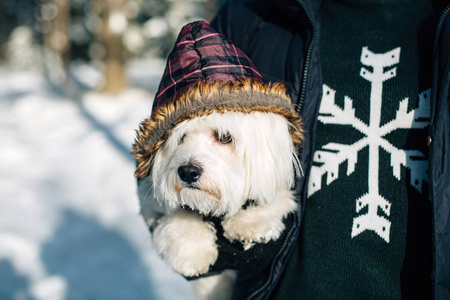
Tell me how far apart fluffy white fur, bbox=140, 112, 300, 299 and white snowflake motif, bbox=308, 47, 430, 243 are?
0.15 metres

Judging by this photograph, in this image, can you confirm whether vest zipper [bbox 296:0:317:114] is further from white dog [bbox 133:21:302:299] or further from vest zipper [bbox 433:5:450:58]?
vest zipper [bbox 433:5:450:58]

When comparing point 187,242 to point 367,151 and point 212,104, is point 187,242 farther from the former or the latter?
point 367,151

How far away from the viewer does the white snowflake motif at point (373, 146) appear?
1.40 meters

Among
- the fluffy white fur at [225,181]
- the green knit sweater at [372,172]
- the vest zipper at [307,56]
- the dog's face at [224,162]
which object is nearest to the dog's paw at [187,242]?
the fluffy white fur at [225,181]

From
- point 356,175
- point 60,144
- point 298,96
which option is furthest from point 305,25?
point 60,144

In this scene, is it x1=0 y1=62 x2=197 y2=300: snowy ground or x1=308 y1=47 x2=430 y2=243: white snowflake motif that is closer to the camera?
x1=308 y1=47 x2=430 y2=243: white snowflake motif

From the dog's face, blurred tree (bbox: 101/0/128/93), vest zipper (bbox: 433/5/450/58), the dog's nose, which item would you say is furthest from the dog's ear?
blurred tree (bbox: 101/0/128/93)

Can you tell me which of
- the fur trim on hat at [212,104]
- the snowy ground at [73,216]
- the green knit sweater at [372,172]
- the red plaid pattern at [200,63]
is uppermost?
the snowy ground at [73,216]

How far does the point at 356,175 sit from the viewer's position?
1.46 m

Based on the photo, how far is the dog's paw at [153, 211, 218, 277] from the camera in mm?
1499

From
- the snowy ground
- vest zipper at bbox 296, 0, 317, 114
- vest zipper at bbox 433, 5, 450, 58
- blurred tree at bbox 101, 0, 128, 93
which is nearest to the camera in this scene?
vest zipper at bbox 433, 5, 450, 58

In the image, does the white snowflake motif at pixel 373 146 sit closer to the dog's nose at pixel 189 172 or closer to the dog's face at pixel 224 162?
the dog's face at pixel 224 162

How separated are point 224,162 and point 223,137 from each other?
0.11m

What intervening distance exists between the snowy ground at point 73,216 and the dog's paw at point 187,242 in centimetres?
47
